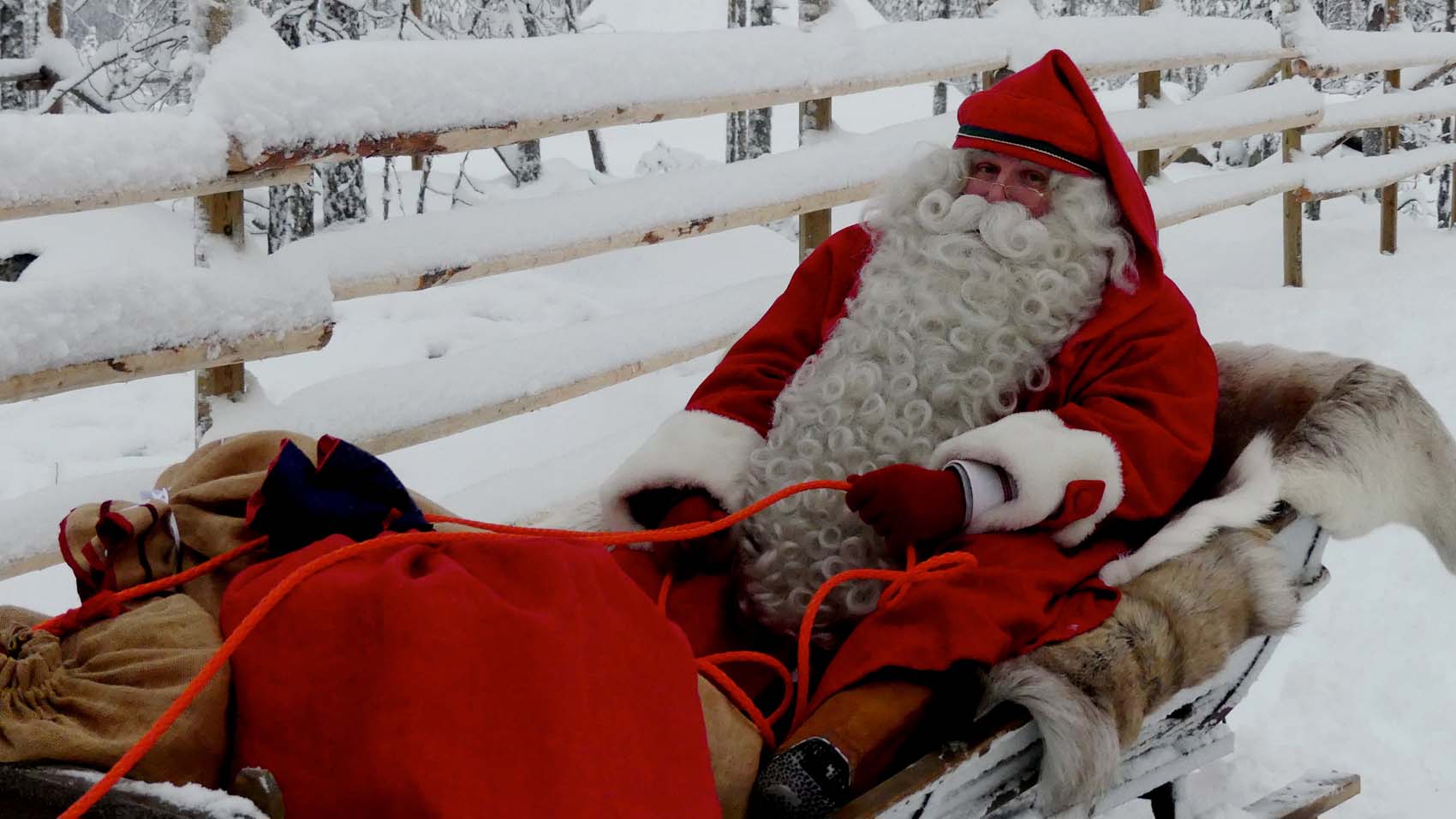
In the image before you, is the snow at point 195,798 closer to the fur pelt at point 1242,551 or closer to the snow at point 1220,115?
the fur pelt at point 1242,551

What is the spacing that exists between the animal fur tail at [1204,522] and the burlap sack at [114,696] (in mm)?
1334

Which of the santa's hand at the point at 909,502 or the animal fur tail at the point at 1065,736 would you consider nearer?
the animal fur tail at the point at 1065,736

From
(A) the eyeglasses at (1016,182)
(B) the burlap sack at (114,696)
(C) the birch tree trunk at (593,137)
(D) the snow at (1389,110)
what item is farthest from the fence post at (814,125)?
(C) the birch tree trunk at (593,137)

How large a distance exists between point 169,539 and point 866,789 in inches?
36.1

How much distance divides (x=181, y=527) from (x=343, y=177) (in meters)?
4.99

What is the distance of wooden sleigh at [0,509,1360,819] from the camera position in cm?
98

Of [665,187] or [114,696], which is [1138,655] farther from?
[665,187]

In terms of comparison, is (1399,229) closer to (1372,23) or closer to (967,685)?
(1372,23)

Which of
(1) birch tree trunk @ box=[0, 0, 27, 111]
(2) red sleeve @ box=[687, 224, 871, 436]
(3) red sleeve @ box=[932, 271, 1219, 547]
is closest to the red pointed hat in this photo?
(3) red sleeve @ box=[932, 271, 1219, 547]

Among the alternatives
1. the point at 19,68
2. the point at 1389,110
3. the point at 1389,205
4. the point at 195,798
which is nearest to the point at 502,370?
the point at 195,798

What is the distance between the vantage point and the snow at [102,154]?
2.20 meters

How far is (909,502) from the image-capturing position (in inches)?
74.4

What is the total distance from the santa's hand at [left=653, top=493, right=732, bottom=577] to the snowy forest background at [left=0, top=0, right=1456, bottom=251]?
142cm

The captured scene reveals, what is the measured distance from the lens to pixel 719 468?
217 cm
